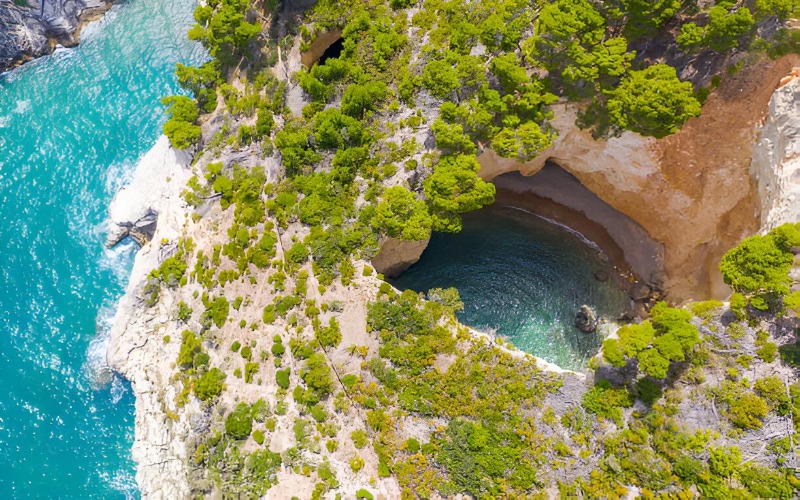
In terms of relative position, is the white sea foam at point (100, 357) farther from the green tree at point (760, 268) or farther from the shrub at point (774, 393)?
the green tree at point (760, 268)

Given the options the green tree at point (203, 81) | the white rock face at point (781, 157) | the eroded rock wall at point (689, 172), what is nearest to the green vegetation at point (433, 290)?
the green tree at point (203, 81)

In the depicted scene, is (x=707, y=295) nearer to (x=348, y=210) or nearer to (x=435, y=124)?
(x=435, y=124)

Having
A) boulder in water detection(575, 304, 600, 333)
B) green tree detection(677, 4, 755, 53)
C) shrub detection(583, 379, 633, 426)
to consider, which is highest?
green tree detection(677, 4, 755, 53)

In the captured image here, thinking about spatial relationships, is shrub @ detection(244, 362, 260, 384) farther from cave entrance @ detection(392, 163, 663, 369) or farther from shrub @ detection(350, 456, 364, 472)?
cave entrance @ detection(392, 163, 663, 369)

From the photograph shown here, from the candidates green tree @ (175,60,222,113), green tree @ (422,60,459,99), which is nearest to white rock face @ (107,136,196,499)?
green tree @ (175,60,222,113)

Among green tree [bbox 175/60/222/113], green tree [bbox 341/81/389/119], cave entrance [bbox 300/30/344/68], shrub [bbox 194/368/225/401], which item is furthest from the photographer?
green tree [bbox 175/60/222/113]

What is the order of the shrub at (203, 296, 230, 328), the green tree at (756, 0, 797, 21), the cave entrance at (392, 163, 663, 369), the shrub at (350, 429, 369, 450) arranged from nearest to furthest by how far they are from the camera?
the green tree at (756, 0, 797, 21)
the shrub at (350, 429, 369, 450)
the shrub at (203, 296, 230, 328)
the cave entrance at (392, 163, 663, 369)

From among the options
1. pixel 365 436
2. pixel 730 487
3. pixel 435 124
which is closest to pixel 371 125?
pixel 435 124
